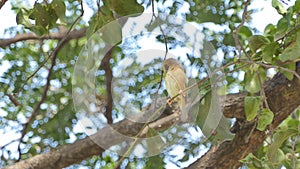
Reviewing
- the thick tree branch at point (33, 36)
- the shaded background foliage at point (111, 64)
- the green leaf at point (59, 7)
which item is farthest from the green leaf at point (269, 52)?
the thick tree branch at point (33, 36)

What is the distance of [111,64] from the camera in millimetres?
1537

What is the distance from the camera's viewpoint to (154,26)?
111 cm

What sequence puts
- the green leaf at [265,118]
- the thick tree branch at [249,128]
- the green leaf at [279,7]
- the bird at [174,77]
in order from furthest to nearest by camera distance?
the thick tree branch at [249,128] → the green leaf at [279,7] → the green leaf at [265,118] → the bird at [174,77]

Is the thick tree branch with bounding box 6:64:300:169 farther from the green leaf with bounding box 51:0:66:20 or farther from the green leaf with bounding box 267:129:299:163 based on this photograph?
the green leaf with bounding box 51:0:66:20

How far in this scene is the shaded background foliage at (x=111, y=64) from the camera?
1.21 metres

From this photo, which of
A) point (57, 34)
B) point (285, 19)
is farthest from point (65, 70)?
point (285, 19)

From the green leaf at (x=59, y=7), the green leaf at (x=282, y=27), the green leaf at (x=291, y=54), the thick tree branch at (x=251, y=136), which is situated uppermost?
the green leaf at (x=59, y=7)

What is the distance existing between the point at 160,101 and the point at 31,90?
3.82 ft

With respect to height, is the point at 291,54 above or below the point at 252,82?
above

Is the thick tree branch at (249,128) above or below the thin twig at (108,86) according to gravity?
below

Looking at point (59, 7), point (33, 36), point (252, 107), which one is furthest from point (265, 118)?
point (33, 36)

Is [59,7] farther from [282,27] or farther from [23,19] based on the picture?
[282,27]

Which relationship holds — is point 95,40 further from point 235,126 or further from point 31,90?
point 31,90

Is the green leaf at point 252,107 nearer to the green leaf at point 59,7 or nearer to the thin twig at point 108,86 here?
the thin twig at point 108,86
